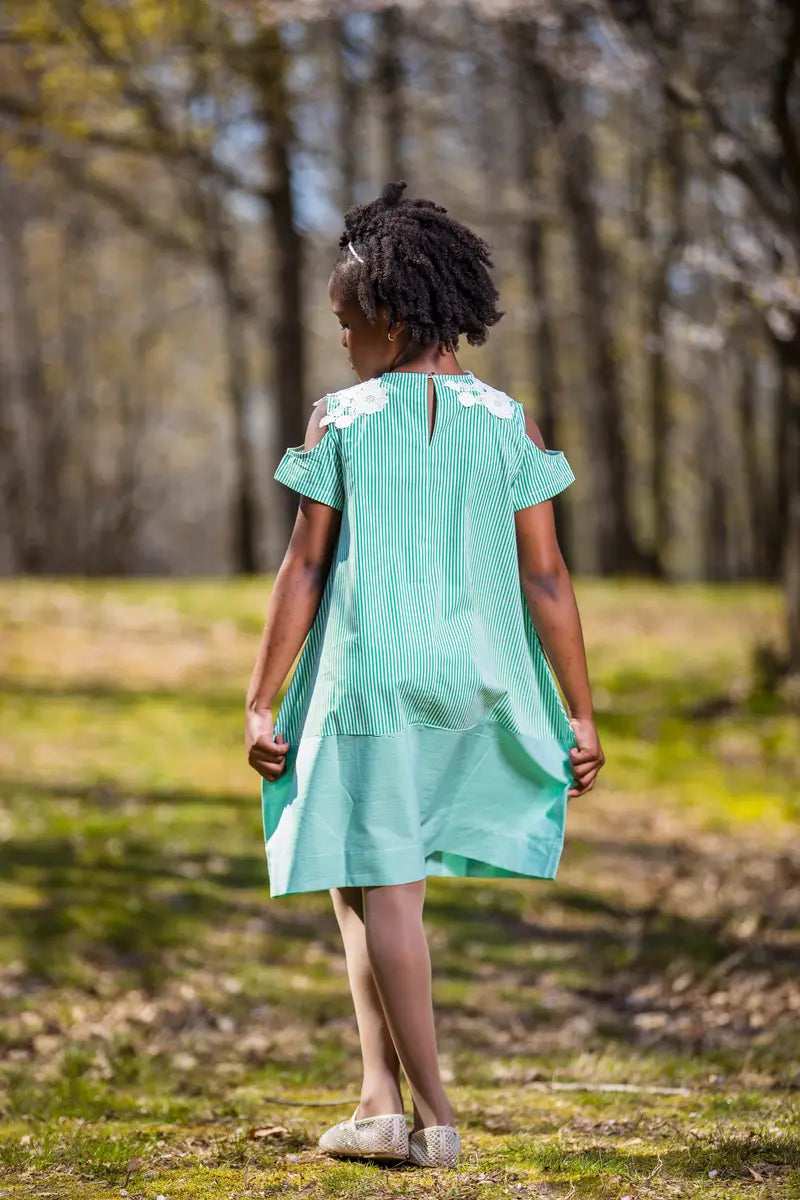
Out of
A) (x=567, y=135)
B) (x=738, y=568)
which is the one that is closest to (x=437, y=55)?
(x=567, y=135)

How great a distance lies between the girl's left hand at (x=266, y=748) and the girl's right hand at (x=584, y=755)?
2.27 ft

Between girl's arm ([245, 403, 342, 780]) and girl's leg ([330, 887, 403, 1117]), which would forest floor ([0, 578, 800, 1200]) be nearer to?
girl's leg ([330, 887, 403, 1117])

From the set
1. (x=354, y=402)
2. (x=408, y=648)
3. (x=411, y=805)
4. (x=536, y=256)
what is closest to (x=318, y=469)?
(x=354, y=402)

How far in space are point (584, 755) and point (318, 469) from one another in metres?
0.92

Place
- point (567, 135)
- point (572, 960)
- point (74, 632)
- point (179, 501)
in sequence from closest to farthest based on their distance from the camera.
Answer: point (572, 960), point (74, 632), point (567, 135), point (179, 501)

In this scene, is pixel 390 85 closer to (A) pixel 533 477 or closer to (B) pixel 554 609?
(A) pixel 533 477

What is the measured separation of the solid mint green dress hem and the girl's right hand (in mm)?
24

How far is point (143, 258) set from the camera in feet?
102

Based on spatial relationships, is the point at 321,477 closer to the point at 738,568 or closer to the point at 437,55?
the point at 437,55

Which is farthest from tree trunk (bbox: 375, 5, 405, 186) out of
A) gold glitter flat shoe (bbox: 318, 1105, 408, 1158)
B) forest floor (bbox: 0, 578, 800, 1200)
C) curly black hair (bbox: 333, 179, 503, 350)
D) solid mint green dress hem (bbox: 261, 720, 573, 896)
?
gold glitter flat shoe (bbox: 318, 1105, 408, 1158)

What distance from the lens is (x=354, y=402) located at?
321 cm

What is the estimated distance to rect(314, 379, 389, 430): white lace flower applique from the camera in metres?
3.20

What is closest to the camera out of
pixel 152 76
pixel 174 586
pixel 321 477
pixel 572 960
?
pixel 321 477

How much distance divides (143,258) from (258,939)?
26.7m
